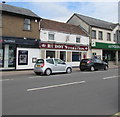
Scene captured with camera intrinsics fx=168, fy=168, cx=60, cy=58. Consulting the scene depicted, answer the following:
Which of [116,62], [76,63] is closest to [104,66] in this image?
[76,63]

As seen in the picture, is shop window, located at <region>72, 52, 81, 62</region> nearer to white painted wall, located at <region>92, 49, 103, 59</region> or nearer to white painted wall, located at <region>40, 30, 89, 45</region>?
white painted wall, located at <region>40, 30, 89, 45</region>

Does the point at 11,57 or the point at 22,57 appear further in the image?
the point at 22,57

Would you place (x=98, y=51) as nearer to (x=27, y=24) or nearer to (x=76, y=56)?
(x=76, y=56)

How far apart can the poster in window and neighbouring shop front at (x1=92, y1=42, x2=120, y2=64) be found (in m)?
12.4

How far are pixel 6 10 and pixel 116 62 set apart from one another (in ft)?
74.2

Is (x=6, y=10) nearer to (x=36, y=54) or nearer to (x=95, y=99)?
(x=36, y=54)

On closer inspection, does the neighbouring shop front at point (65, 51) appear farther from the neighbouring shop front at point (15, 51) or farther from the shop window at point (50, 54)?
the neighbouring shop front at point (15, 51)

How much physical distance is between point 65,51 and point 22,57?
687cm

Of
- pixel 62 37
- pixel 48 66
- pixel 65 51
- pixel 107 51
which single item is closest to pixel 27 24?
pixel 62 37

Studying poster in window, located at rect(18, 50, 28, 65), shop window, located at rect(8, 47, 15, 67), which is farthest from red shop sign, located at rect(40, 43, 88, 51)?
shop window, located at rect(8, 47, 15, 67)

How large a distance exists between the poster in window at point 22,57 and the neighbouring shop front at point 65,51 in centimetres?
232

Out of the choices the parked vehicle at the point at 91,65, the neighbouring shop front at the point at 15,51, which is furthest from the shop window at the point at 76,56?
the neighbouring shop front at the point at 15,51

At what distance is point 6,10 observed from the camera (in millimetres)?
18562

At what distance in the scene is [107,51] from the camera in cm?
3212
